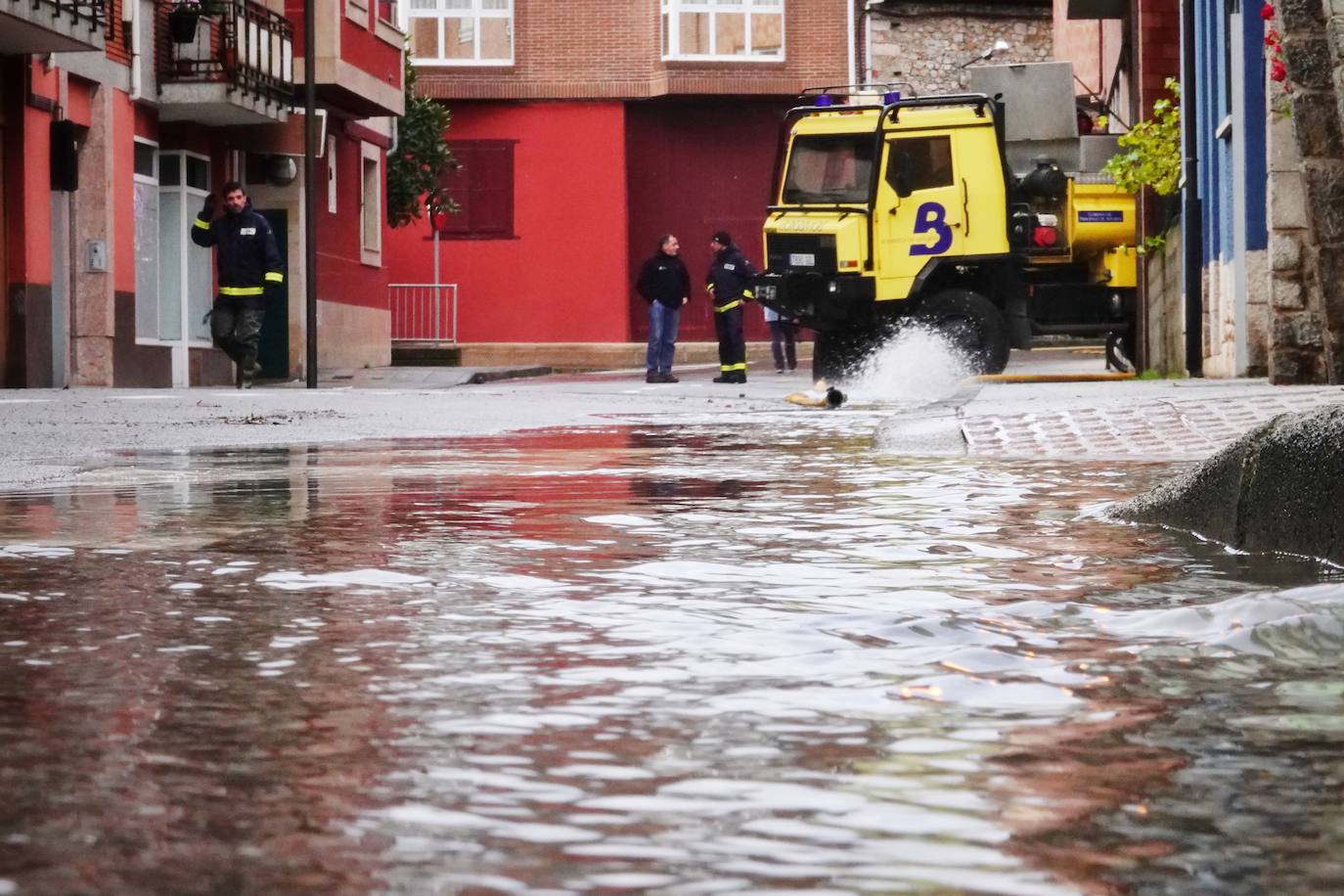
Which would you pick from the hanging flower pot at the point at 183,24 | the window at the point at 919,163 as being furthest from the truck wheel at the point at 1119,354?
the hanging flower pot at the point at 183,24

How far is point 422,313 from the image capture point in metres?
44.2

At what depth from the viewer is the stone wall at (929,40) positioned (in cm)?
4428

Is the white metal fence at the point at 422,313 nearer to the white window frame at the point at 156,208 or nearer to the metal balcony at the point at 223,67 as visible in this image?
the metal balcony at the point at 223,67

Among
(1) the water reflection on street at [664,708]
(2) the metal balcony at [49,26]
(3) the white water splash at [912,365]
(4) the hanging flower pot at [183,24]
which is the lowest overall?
(1) the water reflection on street at [664,708]

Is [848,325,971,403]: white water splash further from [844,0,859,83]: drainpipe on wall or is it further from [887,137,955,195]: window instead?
[844,0,859,83]: drainpipe on wall

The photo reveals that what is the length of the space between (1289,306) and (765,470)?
663 centimetres

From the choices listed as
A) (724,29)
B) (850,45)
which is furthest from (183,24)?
(850,45)

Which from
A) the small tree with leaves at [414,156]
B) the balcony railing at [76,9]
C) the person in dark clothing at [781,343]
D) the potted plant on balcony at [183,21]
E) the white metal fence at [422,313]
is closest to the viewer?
the balcony railing at [76,9]

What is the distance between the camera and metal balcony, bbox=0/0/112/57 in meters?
22.9

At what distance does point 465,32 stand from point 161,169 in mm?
15182

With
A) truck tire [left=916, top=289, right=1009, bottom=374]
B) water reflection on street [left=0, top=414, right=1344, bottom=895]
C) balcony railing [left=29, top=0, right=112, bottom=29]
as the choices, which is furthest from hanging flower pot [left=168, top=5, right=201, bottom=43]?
water reflection on street [left=0, top=414, right=1344, bottom=895]

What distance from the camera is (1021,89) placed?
25703mm

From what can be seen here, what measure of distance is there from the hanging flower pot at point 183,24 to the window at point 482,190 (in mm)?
15023

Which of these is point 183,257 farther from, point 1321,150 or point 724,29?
point 1321,150
